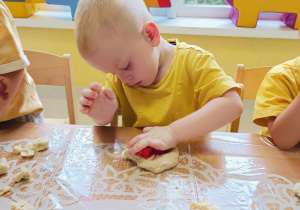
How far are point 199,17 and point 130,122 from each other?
3.58ft

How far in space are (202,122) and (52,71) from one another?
66 cm

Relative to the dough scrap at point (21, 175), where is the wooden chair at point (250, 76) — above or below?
above

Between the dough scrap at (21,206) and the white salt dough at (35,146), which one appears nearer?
the dough scrap at (21,206)

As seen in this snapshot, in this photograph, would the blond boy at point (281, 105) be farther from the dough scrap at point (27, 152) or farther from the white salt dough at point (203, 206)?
the dough scrap at point (27, 152)

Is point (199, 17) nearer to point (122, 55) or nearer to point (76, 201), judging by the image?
point (122, 55)

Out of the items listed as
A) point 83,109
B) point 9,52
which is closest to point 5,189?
point 83,109

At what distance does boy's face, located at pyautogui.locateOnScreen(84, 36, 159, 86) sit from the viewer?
61 cm

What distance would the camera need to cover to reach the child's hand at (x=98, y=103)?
73 centimetres

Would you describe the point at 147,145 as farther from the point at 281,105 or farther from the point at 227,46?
the point at 227,46

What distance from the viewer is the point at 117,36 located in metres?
0.59

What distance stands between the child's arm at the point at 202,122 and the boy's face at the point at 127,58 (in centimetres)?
14

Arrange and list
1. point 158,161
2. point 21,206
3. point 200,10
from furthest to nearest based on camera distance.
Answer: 1. point 200,10
2. point 158,161
3. point 21,206

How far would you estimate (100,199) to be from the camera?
542 millimetres

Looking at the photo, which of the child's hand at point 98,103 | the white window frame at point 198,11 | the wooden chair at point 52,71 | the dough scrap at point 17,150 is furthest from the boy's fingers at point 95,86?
the white window frame at point 198,11
